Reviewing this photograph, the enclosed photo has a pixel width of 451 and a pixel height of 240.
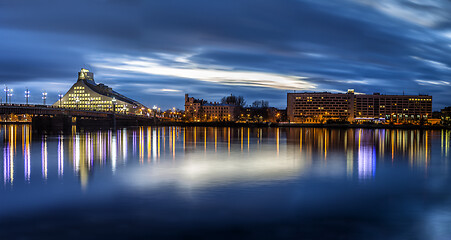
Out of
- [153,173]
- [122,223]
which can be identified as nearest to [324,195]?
[122,223]

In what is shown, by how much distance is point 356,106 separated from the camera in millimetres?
178125

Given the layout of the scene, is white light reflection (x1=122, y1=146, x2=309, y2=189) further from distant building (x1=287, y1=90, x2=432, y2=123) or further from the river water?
distant building (x1=287, y1=90, x2=432, y2=123)

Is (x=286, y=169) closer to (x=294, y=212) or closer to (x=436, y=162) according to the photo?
(x=294, y=212)

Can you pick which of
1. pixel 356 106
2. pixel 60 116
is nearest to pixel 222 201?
pixel 60 116

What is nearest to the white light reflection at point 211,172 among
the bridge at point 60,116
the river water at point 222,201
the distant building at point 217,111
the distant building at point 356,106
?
the river water at point 222,201

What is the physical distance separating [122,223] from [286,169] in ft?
42.7

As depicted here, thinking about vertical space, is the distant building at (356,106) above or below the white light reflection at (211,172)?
above

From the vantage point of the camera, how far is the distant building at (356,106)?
175 meters

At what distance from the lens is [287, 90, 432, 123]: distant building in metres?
175

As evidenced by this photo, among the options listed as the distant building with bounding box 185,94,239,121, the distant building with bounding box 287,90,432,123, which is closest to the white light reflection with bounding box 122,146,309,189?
the distant building with bounding box 185,94,239,121

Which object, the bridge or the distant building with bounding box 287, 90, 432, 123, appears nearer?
the bridge

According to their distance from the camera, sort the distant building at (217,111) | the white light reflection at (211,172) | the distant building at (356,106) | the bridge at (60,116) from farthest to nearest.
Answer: the distant building at (356,106) → the distant building at (217,111) → the bridge at (60,116) → the white light reflection at (211,172)

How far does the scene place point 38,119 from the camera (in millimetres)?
89062

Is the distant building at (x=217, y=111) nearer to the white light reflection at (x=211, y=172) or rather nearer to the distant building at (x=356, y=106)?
the distant building at (x=356, y=106)
